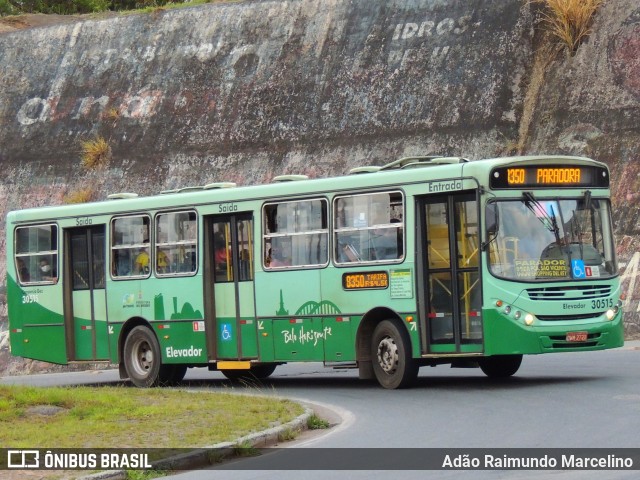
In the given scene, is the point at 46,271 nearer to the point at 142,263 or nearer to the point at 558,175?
the point at 142,263

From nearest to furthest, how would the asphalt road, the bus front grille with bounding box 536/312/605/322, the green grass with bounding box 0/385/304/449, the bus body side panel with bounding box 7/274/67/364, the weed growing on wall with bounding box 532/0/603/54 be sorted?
the asphalt road → the green grass with bounding box 0/385/304/449 → the bus front grille with bounding box 536/312/605/322 → the bus body side panel with bounding box 7/274/67/364 → the weed growing on wall with bounding box 532/0/603/54

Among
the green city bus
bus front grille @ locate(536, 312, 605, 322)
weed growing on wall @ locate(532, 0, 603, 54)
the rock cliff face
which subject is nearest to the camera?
bus front grille @ locate(536, 312, 605, 322)

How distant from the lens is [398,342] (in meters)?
18.4

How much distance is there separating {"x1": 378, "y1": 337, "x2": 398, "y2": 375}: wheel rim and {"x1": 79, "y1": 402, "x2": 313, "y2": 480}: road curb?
435 centimetres

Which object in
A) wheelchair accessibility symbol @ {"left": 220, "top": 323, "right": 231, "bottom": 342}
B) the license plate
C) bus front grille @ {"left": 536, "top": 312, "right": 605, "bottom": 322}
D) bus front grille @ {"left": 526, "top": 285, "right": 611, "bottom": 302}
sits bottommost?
the license plate

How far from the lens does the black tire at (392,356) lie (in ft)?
60.0

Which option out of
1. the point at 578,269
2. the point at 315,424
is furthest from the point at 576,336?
the point at 315,424

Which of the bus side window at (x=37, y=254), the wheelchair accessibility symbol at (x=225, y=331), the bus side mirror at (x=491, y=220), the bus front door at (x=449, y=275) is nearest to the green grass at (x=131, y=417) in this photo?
the wheelchair accessibility symbol at (x=225, y=331)

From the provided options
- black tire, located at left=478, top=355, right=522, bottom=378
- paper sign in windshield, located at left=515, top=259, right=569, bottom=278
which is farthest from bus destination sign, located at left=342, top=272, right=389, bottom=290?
paper sign in windshield, located at left=515, top=259, right=569, bottom=278

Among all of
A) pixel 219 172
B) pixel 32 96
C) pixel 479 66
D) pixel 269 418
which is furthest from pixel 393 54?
pixel 269 418

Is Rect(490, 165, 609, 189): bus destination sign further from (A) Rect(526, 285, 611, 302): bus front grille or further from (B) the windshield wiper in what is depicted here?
(A) Rect(526, 285, 611, 302): bus front grille

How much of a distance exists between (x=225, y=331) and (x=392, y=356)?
3578mm

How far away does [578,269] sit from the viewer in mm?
17734

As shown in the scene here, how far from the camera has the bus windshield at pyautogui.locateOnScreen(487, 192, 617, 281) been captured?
689 inches
